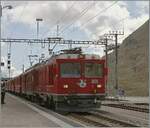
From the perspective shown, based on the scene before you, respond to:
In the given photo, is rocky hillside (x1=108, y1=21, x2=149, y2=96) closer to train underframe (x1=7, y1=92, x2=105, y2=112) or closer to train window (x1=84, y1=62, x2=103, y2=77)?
train window (x1=84, y1=62, x2=103, y2=77)

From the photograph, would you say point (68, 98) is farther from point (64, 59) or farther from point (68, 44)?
point (68, 44)

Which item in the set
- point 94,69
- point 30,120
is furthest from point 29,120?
point 94,69

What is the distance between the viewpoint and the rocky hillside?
125m

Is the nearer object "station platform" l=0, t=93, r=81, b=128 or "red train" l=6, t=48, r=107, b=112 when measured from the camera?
"station platform" l=0, t=93, r=81, b=128

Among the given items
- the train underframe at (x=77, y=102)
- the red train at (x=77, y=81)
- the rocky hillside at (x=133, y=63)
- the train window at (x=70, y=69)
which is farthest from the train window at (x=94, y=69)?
the rocky hillside at (x=133, y=63)

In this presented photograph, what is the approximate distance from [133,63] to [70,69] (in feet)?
392

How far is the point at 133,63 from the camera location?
479ft

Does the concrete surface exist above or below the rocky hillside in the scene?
below

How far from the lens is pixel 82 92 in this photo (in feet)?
89.0

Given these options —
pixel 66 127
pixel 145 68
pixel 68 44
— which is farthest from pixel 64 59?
pixel 145 68

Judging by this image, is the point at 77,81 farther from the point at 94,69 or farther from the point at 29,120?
the point at 29,120

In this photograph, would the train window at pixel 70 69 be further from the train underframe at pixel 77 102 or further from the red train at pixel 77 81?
the train underframe at pixel 77 102

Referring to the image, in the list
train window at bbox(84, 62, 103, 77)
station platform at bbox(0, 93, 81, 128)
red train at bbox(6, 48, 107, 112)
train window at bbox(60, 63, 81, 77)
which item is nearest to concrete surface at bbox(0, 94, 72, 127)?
station platform at bbox(0, 93, 81, 128)

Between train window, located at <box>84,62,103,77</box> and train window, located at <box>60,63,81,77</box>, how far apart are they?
43cm
